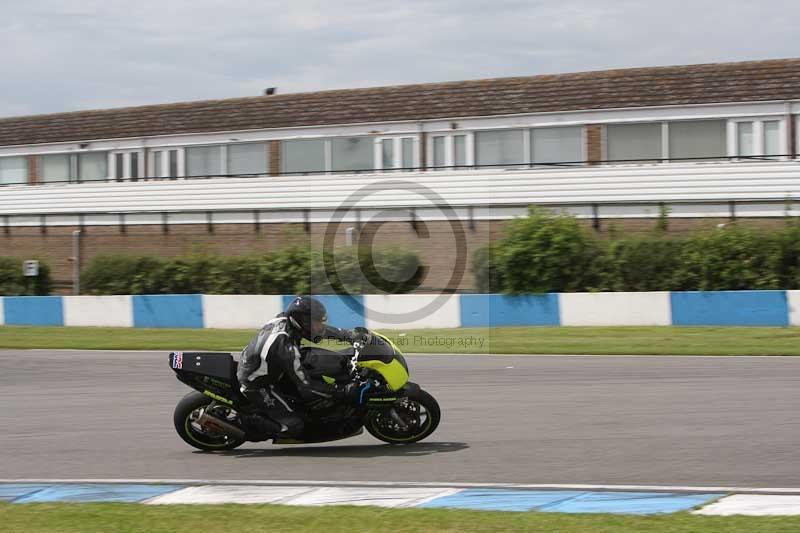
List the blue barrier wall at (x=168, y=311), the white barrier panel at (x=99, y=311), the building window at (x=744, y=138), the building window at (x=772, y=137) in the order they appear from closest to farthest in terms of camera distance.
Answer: the blue barrier wall at (x=168, y=311) < the white barrier panel at (x=99, y=311) < the building window at (x=772, y=137) < the building window at (x=744, y=138)

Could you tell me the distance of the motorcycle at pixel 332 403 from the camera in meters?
9.34

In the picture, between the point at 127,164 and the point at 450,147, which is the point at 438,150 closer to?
the point at 450,147

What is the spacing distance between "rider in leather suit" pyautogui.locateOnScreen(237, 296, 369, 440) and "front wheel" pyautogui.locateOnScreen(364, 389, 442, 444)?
1.47ft

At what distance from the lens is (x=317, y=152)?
3419 centimetres

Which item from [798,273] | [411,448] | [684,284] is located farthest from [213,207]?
[411,448]

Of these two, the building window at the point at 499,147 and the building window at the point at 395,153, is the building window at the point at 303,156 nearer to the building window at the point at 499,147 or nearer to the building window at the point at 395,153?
the building window at the point at 395,153

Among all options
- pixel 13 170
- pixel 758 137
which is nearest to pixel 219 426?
pixel 758 137

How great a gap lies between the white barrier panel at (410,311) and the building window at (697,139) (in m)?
10.2

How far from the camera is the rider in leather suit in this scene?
9.29 meters

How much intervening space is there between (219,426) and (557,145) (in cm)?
2303

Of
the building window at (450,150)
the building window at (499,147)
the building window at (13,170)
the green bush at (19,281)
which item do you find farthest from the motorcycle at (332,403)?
the building window at (13,170)

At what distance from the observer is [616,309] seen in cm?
2192

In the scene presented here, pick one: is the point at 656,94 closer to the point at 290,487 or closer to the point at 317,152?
the point at 317,152

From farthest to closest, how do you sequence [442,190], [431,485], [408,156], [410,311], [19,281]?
1. [408,156]
2. [19,281]
3. [442,190]
4. [410,311]
5. [431,485]
